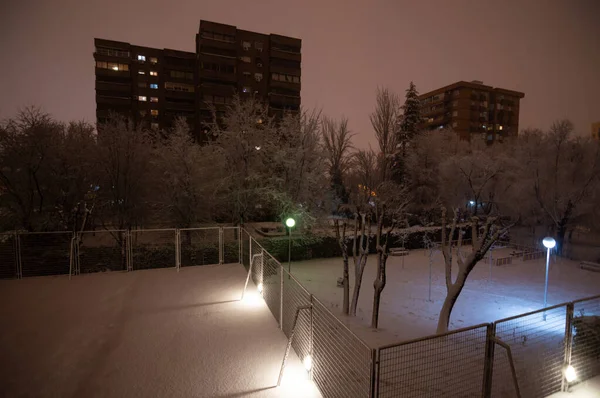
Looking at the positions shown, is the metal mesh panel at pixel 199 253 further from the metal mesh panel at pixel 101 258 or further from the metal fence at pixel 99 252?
the metal mesh panel at pixel 101 258

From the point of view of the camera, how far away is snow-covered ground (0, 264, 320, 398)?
12.8 ft

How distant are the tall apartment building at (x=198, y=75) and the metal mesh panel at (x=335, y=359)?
42.9 metres

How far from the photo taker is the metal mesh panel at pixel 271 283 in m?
6.00

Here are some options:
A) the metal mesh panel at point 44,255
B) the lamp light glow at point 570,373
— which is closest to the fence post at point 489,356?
the lamp light glow at point 570,373

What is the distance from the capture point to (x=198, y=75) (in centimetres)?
4359

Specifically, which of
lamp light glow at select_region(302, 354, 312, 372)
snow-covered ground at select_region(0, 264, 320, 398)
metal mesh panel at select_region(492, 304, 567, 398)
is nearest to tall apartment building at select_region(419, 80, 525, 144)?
metal mesh panel at select_region(492, 304, 567, 398)

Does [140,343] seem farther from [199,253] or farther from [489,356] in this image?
[199,253]

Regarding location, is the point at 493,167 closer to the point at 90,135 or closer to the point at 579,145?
the point at 579,145

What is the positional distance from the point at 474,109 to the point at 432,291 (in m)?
59.4

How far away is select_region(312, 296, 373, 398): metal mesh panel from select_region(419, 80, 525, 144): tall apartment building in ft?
198

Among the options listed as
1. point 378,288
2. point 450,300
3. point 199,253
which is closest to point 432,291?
point 450,300

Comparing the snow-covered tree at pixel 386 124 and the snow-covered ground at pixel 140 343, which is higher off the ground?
the snow-covered tree at pixel 386 124

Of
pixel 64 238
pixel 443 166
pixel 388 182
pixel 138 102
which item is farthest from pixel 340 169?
pixel 138 102

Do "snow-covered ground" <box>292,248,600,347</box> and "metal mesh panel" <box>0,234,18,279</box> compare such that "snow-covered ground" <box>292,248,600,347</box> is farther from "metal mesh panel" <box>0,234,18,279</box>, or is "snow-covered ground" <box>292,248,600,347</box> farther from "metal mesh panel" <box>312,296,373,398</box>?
"metal mesh panel" <box>0,234,18,279</box>
